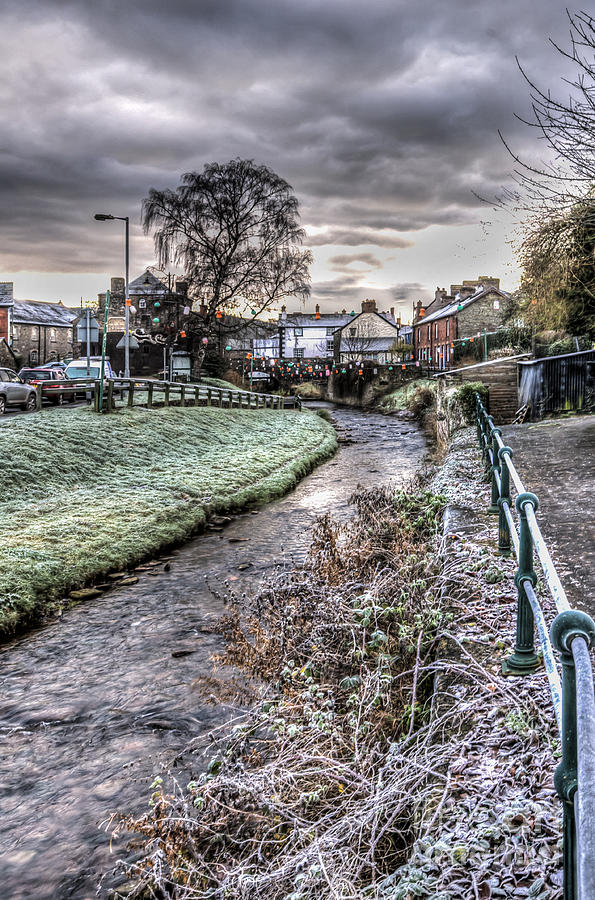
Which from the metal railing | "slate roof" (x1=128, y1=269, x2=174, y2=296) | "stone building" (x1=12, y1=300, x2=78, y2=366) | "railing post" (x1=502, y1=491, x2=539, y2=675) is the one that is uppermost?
"slate roof" (x1=128, y1=269, x2=174, y2=296)

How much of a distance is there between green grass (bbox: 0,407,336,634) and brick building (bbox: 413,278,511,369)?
34.5 m

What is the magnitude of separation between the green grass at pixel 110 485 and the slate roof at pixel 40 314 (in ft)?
183

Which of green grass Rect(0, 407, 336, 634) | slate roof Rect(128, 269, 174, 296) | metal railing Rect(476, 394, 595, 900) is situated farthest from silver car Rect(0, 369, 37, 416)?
slate roof Rect(128, 269, 174, 296)

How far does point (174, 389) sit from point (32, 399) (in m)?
6.01

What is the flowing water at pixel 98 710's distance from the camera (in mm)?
4012

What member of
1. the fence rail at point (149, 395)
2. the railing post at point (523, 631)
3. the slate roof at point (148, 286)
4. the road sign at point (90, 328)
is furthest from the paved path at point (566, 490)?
the slate roof at point (148, 286)

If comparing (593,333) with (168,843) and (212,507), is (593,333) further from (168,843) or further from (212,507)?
(168,843)

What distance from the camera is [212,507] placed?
13625 millimetres

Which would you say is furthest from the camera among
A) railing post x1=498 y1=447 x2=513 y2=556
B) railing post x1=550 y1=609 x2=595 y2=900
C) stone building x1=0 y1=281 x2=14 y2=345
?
stone building x1=0 y1=281 x2=14 y2=345

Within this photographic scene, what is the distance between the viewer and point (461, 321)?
2286 inches

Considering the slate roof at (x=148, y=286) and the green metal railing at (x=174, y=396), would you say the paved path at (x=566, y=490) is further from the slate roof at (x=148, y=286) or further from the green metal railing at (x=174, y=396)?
the slate roof at (x=148, y=286)

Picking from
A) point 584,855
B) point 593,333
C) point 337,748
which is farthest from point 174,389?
point 584,855

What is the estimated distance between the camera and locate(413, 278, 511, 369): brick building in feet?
189

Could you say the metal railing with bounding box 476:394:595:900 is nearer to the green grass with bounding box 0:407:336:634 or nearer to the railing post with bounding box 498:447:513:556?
the railing post with bounding box 498:447:513:556
